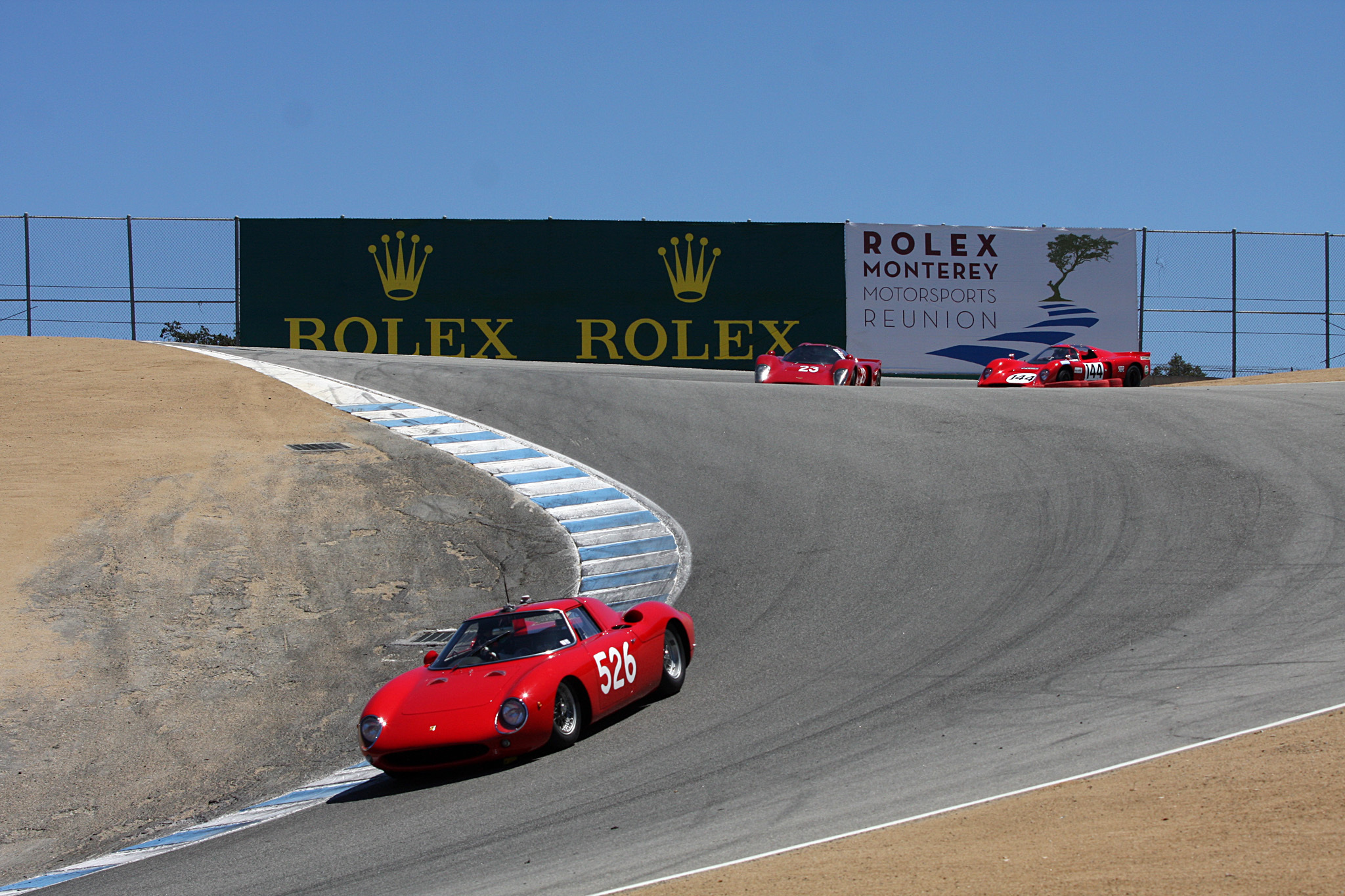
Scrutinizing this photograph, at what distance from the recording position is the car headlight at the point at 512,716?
7.53 m

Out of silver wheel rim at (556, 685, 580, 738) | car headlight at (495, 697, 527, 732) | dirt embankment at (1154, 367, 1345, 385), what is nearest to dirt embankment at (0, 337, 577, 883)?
car headlight at (495, 697, 527, 732)

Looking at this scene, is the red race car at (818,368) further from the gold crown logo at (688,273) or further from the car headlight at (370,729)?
the car headlight at (370,729)

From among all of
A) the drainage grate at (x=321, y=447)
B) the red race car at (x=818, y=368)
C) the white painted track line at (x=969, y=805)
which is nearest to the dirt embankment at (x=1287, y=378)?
the red race car at (x=818, y=368)

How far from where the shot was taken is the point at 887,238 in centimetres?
3180

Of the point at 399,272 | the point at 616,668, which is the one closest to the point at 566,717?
the point at 616,668

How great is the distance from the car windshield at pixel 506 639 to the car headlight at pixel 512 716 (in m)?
0.66

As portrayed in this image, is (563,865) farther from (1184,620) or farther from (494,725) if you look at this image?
(1184,620)

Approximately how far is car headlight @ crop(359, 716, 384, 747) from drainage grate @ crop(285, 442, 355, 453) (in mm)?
7949

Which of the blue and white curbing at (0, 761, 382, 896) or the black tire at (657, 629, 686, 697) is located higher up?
the black tire at (657, 629, 686, 697)

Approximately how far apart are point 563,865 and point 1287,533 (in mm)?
8575

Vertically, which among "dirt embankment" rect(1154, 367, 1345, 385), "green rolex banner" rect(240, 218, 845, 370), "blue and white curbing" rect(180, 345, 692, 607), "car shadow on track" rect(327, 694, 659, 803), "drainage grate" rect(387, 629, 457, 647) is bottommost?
"car shadow on track" rect(327, 694, 659, 803)

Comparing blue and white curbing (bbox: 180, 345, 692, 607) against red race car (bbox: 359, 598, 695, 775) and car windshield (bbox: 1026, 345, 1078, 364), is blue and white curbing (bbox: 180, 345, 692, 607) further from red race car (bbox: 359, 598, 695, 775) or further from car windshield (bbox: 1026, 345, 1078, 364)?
car windshield (bbox: 1026, 345, 1078, 364)

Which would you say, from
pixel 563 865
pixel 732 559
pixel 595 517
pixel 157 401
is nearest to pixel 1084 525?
pixel 732 559

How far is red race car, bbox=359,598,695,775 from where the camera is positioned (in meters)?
7.53
